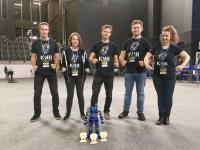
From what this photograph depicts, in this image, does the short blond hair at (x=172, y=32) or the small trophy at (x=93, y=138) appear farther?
the short blond hair at (x=172, y=32)

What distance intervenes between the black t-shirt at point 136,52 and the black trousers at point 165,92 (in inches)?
14.6

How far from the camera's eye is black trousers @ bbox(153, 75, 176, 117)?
3.34m

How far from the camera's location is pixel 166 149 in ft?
8.20

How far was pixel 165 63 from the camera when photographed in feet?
10.9

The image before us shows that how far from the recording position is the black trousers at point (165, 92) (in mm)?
3344

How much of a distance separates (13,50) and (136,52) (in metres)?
13.4

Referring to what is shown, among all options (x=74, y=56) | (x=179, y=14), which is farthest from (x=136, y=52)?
(x=179, y=14)

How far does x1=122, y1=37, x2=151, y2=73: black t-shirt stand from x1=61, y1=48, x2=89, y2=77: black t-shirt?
0.68 m

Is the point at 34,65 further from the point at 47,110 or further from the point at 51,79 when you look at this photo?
the point at 47,110

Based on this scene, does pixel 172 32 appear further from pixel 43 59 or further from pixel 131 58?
pixel 43 59

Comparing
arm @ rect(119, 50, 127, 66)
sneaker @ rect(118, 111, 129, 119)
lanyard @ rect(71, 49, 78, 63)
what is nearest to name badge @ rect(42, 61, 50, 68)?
lanyard @ rect(71, 49, 78, 63)

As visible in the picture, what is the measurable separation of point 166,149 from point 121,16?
14810 millimetres

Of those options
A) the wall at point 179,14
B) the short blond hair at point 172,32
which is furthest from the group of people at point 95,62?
the wall at point 179,14

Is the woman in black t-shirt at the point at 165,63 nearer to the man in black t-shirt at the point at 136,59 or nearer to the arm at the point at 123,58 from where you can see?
the man in black t-shirt at the point at 136,59
